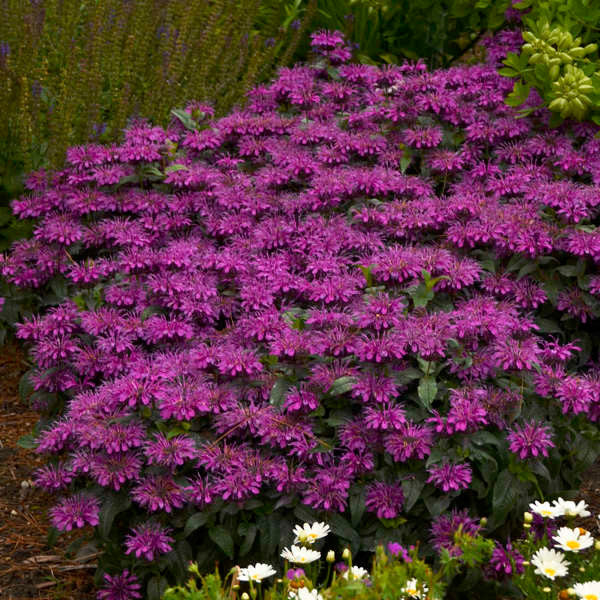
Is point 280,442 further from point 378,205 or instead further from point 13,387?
point 13,387

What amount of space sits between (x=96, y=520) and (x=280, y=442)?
58cm

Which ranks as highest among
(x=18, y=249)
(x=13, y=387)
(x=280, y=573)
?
(x=18, y=249)

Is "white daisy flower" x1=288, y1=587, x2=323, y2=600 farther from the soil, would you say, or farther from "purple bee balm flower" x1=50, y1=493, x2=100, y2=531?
the soil

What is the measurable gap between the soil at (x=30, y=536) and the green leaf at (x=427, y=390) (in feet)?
2.89

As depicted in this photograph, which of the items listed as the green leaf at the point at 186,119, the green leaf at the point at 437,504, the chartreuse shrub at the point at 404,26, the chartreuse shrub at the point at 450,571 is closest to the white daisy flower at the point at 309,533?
the chartreuse shrub at the point at 450,571

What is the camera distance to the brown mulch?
3.04m

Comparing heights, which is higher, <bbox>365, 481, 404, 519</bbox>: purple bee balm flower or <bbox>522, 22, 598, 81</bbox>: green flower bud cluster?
<bbox>522, 22, 598, 81</bbox>: green flower bud cluster

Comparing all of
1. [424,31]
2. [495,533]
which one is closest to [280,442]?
[495,533]

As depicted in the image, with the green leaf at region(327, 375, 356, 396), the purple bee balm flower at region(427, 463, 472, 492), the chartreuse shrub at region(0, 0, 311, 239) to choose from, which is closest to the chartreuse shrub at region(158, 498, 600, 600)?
the purple bee balm flower at region(427, 463, 472, 492)

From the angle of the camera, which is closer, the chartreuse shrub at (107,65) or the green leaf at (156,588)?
the green leaf at (156,588)

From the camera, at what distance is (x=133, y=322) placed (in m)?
3.24

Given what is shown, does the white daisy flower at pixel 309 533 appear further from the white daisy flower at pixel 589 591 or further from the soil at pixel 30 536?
the soil at pixel 30 536

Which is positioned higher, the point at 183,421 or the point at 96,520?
the point at 183,421

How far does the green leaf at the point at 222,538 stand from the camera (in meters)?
2.67
